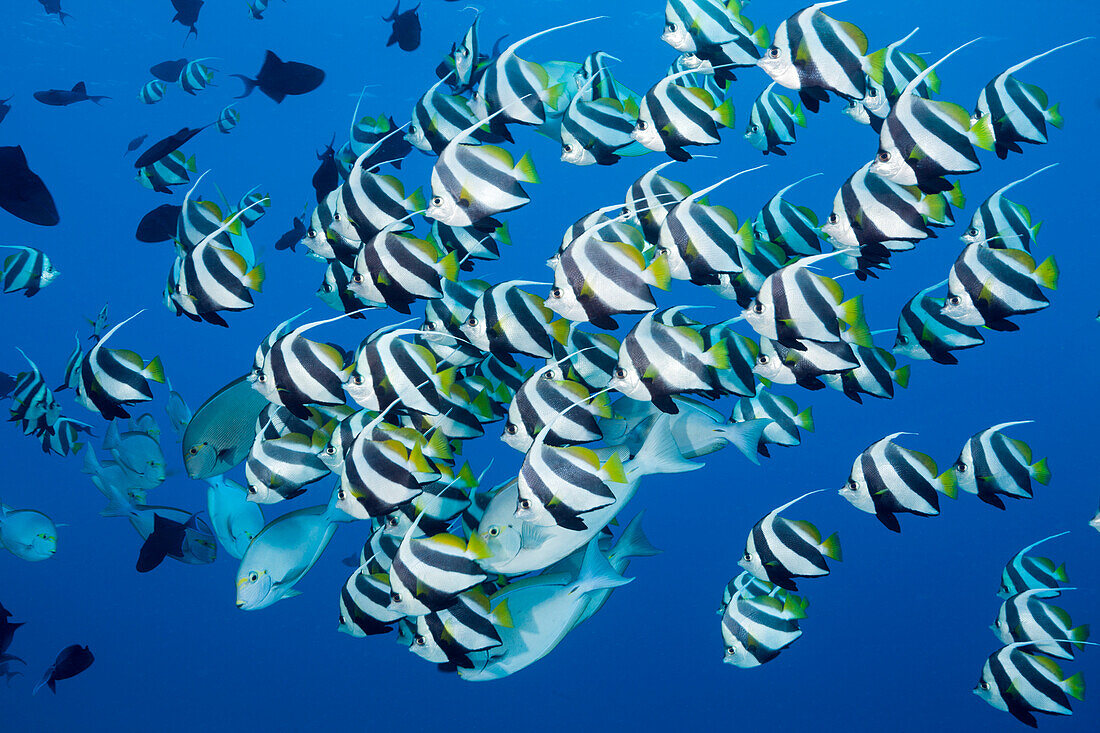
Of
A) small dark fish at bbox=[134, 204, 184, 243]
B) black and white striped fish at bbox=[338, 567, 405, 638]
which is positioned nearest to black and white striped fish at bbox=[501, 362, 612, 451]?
black and white striped fish at bbox=[338, 567, 405, 638]

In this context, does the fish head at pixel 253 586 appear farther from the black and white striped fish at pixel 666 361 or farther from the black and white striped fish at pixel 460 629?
the black and white striped fish at pixel 666 361

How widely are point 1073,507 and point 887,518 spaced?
2470cm

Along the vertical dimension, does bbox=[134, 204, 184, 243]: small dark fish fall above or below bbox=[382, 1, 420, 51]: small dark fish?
below

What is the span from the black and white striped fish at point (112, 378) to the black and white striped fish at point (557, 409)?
1.70 meters

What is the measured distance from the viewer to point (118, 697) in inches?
640

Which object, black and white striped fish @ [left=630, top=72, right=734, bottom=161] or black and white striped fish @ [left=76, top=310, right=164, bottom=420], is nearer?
black and white striped fish @ [left=630, top=72, right=734, bottom=161]

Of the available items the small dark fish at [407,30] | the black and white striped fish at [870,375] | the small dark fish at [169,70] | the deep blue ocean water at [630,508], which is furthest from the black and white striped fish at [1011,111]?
the deep blue ocean water at [630,508]

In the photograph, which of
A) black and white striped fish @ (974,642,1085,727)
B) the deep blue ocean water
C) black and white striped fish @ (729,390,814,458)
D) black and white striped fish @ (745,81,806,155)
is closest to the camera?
black and white striped fish @ (974,642,1085,727)

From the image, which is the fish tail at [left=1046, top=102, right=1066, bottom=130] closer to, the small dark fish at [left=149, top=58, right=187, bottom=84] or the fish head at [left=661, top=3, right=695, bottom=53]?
the fish head at [left=661, top=3, right=695, bottom=53]

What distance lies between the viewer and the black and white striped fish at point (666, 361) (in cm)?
251

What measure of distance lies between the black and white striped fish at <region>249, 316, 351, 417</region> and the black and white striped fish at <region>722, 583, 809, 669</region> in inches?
86.3

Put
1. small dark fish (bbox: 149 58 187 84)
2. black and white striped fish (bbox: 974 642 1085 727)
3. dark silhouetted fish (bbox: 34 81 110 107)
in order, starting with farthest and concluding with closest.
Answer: small dark fish (bbox: 149 58 187 84) < dark silhouetted fish (bbox: 34 81 110 107) < black and white striped fish (bbox: 974 642 1085 727)

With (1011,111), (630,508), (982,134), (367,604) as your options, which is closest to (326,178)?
(367,604)

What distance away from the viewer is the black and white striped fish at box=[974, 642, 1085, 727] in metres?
3.23
